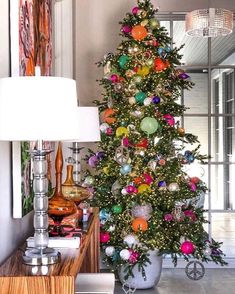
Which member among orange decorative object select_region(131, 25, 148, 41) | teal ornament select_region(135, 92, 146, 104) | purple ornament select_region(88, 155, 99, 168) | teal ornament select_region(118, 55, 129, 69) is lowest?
purple ornament select_region(88, 155, 99, 168)

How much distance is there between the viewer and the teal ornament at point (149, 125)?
13.3 ft

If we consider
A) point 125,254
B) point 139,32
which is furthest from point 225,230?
point 139,32

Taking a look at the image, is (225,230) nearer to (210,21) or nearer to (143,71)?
(143,71)

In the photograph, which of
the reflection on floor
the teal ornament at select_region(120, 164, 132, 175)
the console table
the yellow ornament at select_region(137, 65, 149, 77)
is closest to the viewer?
the console table

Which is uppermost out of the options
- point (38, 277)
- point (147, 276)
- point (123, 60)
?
point (123, 60)

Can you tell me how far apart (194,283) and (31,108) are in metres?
3.31

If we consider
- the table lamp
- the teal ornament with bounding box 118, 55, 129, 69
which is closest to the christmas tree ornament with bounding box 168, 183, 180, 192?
the teal ornament with bounding box 118, 55, 129, 69

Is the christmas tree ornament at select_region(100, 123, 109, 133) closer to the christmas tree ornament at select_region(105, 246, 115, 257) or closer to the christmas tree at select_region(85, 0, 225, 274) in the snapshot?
the christmas tree at select_region(85, 0, 225, 274)

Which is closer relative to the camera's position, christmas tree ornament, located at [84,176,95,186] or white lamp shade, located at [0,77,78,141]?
white lamp shade, located at [0,77,78,141]

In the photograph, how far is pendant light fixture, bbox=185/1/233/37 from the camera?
411 centimetres

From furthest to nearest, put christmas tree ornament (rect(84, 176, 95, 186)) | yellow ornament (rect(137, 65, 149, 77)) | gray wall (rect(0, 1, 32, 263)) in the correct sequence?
christmas tree ornament (rect(84, 176, 95, 186))
yellow ornament (rect(137, 65, 149, 77))
gray wall (rect(0, 1, 32, 263))

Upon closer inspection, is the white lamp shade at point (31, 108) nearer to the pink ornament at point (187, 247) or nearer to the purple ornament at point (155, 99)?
the purple ornament at point (155, 99)

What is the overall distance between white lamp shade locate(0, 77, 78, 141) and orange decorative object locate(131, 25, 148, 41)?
8.60 ft

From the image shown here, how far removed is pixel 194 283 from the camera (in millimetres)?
4484
